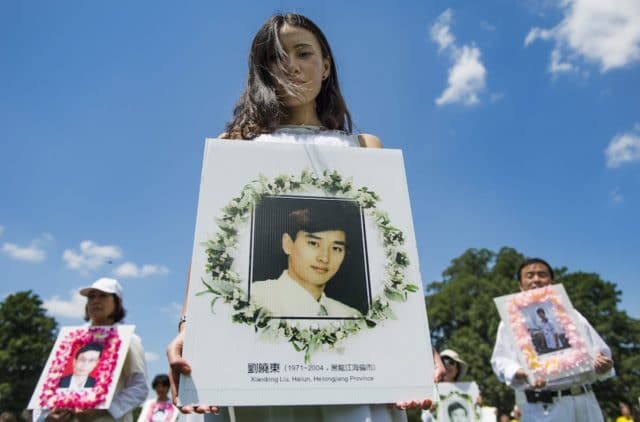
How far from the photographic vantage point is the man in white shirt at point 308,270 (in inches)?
55.1

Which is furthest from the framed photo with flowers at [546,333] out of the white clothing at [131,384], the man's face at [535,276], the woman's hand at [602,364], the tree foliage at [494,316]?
the tree foliage at [494,316]

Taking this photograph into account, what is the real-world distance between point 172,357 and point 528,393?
4.96 metres

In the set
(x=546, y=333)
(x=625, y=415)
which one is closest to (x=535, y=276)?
(x=546, y=333)

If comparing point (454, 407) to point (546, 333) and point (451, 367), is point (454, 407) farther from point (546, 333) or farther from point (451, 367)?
point (546, 333)

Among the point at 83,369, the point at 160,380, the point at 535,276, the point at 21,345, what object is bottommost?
the point at 83,369

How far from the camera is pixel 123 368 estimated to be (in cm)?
434

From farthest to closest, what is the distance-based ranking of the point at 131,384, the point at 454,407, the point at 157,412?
the point at 157,412 < the point at 454,407 < the point at 131,384

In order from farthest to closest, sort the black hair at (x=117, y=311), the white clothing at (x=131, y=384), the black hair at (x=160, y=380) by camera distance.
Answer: the black hair at (x=160, y=380) < the black hair at (x=117, y=311) < the white clothing at (x=131, y=384)

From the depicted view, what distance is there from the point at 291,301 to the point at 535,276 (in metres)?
5.07

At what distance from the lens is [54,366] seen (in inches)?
160

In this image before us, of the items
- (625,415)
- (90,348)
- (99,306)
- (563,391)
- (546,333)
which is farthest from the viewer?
(625,415)

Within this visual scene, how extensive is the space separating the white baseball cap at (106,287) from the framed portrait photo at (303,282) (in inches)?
145

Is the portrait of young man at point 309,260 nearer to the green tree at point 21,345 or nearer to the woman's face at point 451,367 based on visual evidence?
the woman's face at point 451,367

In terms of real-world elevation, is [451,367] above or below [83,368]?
above
